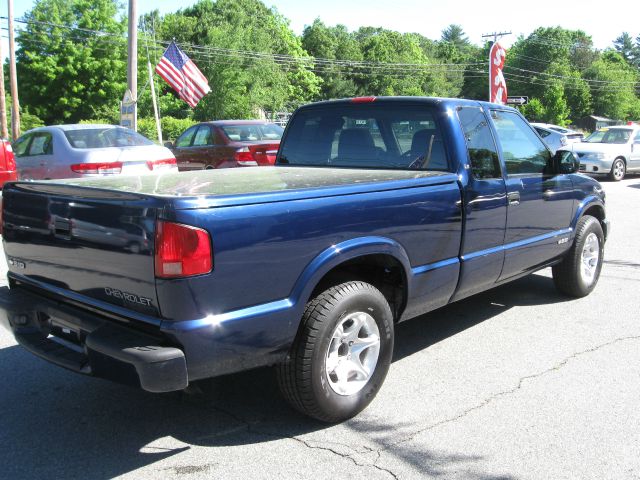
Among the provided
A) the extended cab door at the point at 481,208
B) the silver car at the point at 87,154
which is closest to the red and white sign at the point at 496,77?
the silver car at the point at 87,154

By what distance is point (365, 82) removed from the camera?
3533 inches

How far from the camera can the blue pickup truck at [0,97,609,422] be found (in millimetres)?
2746

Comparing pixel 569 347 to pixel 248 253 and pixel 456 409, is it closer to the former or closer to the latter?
pixel 456 409

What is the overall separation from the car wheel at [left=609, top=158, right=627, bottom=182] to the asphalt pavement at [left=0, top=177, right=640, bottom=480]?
1472cm

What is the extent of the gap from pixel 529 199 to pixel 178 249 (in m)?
3.15

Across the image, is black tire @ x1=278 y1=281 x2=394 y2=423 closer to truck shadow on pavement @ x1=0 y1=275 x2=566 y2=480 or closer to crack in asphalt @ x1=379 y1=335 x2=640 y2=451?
truck shadow on pavement @ x1=0 y1=275 x2=566 y2=480

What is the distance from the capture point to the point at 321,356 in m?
3.20

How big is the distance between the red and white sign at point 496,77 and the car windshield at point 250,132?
22.0 ft

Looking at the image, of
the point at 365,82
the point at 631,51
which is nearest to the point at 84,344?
the point at 365,82

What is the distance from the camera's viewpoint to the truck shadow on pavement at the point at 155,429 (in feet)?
9.97

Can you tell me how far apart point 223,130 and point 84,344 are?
10.3 m

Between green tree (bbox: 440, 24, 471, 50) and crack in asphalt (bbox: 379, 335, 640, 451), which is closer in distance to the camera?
crack in asphalt (bbox: 379, 335, 640, 451)

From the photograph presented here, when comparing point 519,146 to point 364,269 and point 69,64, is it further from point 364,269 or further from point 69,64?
point 69,64

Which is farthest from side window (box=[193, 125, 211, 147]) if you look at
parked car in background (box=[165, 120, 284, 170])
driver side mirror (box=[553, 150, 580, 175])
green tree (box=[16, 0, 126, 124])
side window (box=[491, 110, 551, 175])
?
green tree (box=[16, 0, 126, 124])
